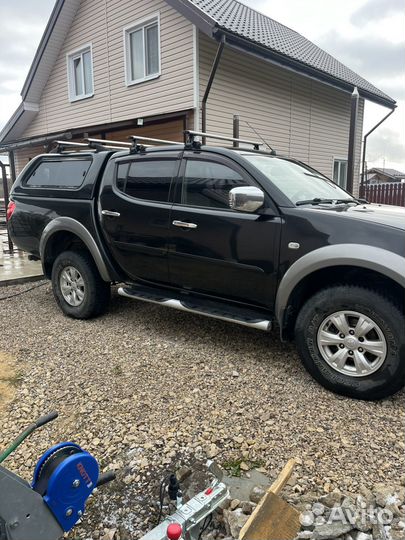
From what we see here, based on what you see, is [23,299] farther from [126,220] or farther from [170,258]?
[170,258]

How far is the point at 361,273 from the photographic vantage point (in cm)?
304

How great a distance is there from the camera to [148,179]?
4.20 metres

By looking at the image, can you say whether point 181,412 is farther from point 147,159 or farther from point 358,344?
point 147,159

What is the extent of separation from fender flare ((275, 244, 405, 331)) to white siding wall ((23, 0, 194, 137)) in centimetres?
709

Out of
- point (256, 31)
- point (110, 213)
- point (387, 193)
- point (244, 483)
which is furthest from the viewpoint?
point (387, 193)

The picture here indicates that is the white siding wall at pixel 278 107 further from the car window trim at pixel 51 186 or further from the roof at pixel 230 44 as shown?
the car window trim at pixel 51 186

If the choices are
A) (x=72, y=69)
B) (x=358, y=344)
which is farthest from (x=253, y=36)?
(x=358, y=344)

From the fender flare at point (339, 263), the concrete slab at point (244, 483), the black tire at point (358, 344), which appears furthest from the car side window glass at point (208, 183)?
the concrete slab at point (244, 483)

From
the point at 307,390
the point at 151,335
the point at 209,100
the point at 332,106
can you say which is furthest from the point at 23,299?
the point at 332,106

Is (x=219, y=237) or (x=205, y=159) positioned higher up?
(x=205, y=159)

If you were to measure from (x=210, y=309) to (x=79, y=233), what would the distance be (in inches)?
73.6

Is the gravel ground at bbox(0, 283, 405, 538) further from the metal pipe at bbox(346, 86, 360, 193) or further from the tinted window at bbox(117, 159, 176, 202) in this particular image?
the metal pipe at bbox(346, 86, 360, 193)

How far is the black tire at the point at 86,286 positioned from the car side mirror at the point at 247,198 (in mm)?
2141

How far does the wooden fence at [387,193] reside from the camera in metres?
11.4
